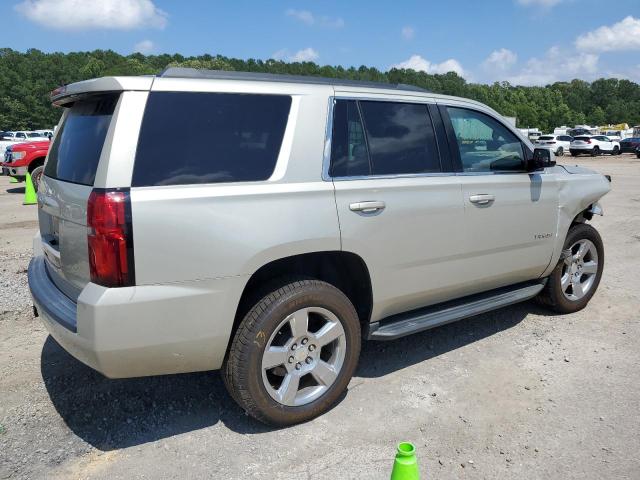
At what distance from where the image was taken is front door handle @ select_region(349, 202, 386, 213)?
3082mm

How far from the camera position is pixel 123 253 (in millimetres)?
2426

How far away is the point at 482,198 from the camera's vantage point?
149 inches

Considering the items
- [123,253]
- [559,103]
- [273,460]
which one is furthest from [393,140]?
[559,103]

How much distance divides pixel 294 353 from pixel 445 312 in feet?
4.21

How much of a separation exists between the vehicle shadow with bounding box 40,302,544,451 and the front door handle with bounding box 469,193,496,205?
122cm

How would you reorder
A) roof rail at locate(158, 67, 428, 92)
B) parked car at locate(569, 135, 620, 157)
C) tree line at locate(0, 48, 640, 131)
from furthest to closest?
1. tree line at locate(0, 48, 640, 131)
2. parked car at locate(569, 135, 620, 157)
3. roof rail at locate(158, 67, 428, 92)

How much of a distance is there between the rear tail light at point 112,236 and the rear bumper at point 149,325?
7 cm

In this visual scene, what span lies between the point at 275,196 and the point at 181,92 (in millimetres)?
719

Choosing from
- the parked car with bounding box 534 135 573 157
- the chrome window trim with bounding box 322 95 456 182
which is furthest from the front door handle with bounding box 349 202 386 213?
the parked car with bounding box 534 135 573 157

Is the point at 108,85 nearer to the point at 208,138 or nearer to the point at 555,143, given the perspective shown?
the point at 208,138

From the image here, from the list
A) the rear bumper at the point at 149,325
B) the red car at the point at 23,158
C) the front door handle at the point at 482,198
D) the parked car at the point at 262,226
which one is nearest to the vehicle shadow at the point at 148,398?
the parked car at the point at 262,226

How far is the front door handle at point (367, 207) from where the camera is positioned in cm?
308

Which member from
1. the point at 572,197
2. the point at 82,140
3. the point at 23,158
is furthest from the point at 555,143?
the point at 82,140

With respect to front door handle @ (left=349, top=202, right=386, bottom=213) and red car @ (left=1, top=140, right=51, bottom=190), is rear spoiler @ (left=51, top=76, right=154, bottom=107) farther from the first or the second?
red car @ (left=1, top=140, right=51, bottom=190)
